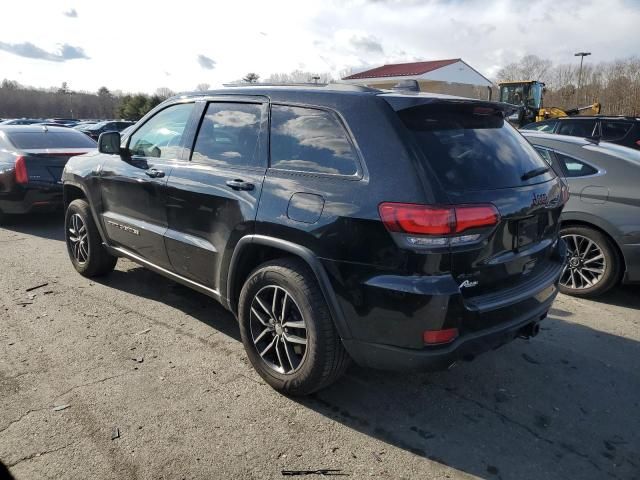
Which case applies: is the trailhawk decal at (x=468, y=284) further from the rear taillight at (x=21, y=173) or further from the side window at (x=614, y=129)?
the side window at (x=614, y=129)

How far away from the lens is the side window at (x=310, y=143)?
9.30 ft

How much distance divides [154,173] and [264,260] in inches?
52.6

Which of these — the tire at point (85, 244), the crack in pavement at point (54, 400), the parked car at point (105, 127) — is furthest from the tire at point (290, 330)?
the parked car at point (105, 127)

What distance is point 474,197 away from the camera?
2607 mm

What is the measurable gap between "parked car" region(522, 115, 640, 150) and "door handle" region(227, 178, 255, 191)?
290 inches

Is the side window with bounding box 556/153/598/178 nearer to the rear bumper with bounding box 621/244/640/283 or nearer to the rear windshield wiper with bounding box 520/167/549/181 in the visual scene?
the rear bumper with bounding box 621/244/640/283

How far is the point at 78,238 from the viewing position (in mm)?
5203

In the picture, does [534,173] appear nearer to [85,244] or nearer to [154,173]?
[154,173]

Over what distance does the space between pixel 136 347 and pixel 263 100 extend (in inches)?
80.2

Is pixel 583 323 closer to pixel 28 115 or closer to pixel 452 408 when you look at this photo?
pixel 452 408

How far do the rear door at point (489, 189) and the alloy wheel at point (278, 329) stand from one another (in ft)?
3.33

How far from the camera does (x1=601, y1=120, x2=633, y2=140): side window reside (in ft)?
30.1

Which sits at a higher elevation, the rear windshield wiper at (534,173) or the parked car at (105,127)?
the rear windshield wiper at (534,173)

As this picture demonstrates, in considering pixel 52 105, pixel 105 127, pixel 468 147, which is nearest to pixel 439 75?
pixel 105 127
